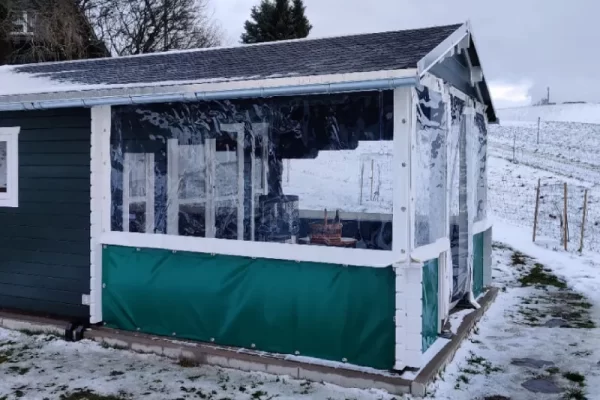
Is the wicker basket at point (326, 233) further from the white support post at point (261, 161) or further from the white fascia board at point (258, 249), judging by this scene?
the white support post at point (261, 161)

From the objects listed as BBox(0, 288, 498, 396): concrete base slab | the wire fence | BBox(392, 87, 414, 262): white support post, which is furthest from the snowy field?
BBox(392, 87, 414, 262): white support post

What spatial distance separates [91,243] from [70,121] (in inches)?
44.5

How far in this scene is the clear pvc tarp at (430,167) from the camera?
169 inches

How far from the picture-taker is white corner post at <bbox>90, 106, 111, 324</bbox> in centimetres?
517

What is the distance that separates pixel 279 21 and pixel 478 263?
63.0ft

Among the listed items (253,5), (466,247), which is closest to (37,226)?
(466,247)

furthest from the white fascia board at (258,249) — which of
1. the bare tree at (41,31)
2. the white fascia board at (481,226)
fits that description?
the bare tree at (41,31)

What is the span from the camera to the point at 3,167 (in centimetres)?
592

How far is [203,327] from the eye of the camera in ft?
15.9

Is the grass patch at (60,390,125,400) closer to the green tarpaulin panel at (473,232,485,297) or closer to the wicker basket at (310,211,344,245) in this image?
the wicker basket at (310,211,344,245)

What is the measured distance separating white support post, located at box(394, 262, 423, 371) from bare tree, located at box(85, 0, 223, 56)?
22.2 m

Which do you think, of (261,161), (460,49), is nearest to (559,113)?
(460,49)

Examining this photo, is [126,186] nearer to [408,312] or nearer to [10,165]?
[10,165]

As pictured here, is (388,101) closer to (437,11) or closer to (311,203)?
(311,203)
